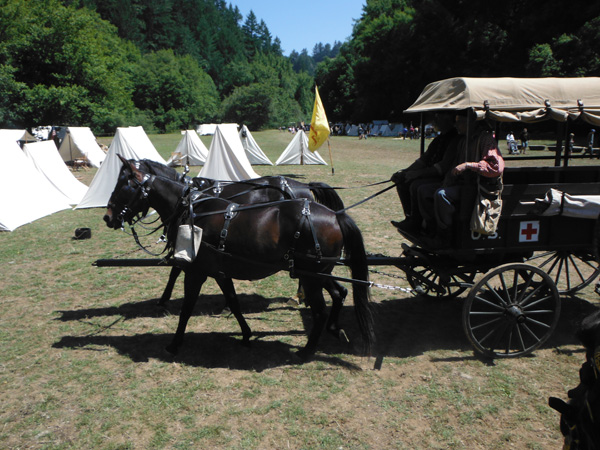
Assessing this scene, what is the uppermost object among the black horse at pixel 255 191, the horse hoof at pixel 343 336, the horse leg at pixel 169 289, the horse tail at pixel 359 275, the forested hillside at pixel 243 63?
the forested hillside at pixel 243 63

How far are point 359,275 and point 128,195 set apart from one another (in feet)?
9.40

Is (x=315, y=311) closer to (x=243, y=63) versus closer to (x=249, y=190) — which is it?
(x=249, y=190)

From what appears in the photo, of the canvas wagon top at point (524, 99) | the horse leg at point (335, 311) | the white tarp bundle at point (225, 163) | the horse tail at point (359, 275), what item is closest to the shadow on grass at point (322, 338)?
the horse leg at point (335, 311)

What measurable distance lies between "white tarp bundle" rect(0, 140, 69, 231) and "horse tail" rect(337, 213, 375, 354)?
9.98 metres

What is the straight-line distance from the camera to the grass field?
383 cm

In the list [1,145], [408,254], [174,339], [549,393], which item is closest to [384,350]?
[408,254]

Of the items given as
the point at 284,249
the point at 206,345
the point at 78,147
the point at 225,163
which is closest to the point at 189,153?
the point at 78,147

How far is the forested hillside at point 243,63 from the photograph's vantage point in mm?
32719

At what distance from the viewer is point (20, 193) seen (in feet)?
41.4

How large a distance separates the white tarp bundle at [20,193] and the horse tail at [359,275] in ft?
32.8

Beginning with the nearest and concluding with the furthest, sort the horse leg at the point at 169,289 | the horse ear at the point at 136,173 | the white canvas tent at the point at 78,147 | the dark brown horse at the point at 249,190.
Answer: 1. the horse ear at the point at 136,173
2. the dark brown horse at the point at 249,190
3. the horse leg at the point at 169,289
4. the white canvas tent at the point at 78,147

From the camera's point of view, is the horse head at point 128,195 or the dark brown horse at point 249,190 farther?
the dark brown horse at point 249,190

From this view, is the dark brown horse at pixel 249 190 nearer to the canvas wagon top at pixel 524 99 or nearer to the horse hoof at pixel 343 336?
the horse hoof at pixel 343 336

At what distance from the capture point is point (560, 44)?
110 feet
